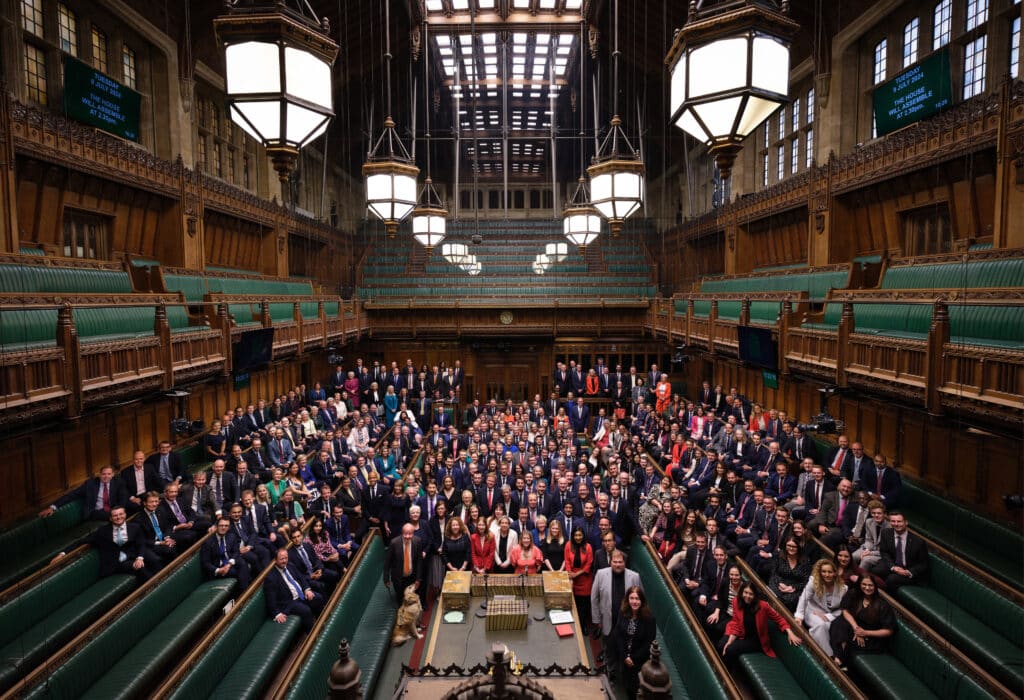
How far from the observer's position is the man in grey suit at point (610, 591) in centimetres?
595

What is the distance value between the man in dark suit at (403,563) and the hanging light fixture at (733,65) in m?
5.89

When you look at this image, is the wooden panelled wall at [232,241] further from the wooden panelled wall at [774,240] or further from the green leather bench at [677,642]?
the wooden panelled wall at [774,240]

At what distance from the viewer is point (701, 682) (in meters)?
4.77

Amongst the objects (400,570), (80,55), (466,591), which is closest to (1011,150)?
(466,591)

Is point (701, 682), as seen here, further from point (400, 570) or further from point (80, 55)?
point (80, 55)

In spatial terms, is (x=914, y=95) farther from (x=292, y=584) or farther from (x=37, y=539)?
(x=37, y=539)

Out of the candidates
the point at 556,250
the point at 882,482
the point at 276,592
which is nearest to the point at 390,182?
the point at 276,592

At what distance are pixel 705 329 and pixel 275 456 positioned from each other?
31.0 feet

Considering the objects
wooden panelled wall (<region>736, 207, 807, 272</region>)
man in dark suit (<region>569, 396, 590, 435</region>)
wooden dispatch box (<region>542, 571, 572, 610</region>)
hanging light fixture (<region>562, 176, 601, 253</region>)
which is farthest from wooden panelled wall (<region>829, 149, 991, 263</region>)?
wooden dispatch box (<region>542, 571, 572, 610</region>)

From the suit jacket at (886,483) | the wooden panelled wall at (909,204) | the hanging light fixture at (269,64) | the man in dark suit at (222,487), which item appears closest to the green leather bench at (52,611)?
the man in dark suit at (222,487)

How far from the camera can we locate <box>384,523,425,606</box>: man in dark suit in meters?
6.98

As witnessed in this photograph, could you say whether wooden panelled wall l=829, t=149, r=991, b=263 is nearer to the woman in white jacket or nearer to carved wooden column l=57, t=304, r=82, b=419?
the woman in white jacket

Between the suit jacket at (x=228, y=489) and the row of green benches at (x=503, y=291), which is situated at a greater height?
the row of green benches at (x=503, y=291)

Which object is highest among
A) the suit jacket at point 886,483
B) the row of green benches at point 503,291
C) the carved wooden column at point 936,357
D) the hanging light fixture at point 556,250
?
the hanging light fixture at point 556,250
